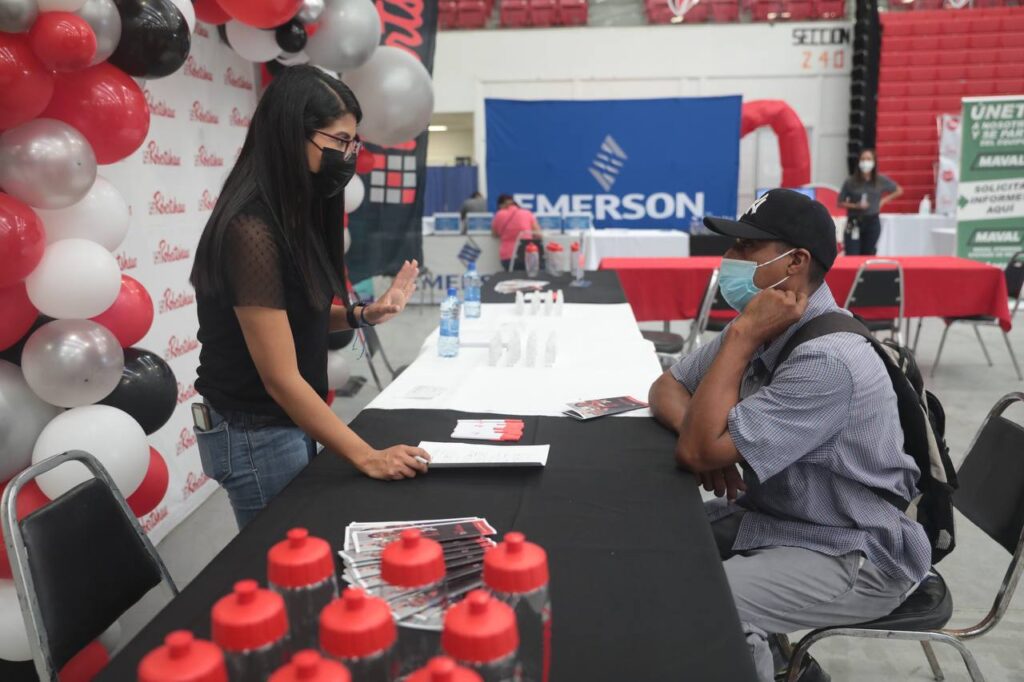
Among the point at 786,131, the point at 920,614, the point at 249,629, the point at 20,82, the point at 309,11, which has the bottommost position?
the point at 920,614

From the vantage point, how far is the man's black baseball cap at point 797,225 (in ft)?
4.66

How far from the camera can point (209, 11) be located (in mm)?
2604

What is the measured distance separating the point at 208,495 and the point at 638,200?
768 centimetres

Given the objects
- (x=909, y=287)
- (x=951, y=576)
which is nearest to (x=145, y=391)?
(x=951, y=576)

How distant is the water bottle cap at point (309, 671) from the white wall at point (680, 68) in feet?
37.0

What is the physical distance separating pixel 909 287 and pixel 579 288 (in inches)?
88.4

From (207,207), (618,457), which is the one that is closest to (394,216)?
(207,207)

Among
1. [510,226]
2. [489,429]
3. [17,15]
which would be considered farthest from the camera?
[510,226]

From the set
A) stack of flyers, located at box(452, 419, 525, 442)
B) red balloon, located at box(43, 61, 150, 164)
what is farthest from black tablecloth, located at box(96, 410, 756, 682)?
red balloon, located at box(43, 61, 150, 164)

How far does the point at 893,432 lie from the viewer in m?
1.34

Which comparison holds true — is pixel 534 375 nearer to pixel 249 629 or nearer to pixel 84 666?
pixel 84 666

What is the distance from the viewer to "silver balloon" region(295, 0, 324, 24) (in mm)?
2752

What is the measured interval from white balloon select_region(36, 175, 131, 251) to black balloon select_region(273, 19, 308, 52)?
1.14 meters

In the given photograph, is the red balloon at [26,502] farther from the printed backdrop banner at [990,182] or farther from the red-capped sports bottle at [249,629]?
the printed backdrop banner at [990,182]
